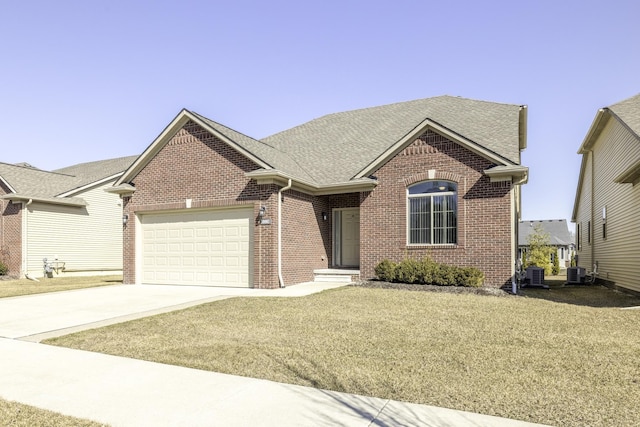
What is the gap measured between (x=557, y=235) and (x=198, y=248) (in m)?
46.8

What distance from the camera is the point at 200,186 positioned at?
14.9m

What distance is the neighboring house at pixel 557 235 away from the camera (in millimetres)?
47031

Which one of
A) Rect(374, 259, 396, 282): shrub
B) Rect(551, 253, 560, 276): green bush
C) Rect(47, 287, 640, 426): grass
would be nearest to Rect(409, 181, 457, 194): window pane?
Rect(374, 259, 396, 282): shrub

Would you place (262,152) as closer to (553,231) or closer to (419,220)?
(419,220)

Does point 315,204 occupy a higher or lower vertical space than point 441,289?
higher

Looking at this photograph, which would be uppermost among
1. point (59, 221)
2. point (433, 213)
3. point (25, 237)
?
point (433, 213)

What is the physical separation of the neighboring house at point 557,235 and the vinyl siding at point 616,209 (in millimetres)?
28361

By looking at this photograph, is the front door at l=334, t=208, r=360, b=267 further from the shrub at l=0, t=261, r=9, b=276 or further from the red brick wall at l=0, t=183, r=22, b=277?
the shrub at l=0, t=261, r=9, b=276

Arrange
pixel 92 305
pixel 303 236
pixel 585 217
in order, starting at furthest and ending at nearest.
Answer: pixel 585 217 → pixel 303 236 → pixel 92 305

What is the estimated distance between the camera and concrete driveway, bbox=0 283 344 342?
772 centimetres

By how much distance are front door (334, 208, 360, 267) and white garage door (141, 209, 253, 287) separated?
170 inches

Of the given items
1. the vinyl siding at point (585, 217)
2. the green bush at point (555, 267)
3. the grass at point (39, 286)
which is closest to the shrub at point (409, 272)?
the grass at point (39, 286)

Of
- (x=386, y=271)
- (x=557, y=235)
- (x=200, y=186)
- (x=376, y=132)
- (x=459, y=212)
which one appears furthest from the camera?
(x=557, y=235)

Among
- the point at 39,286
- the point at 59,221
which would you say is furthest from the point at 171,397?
the point at 59,221
